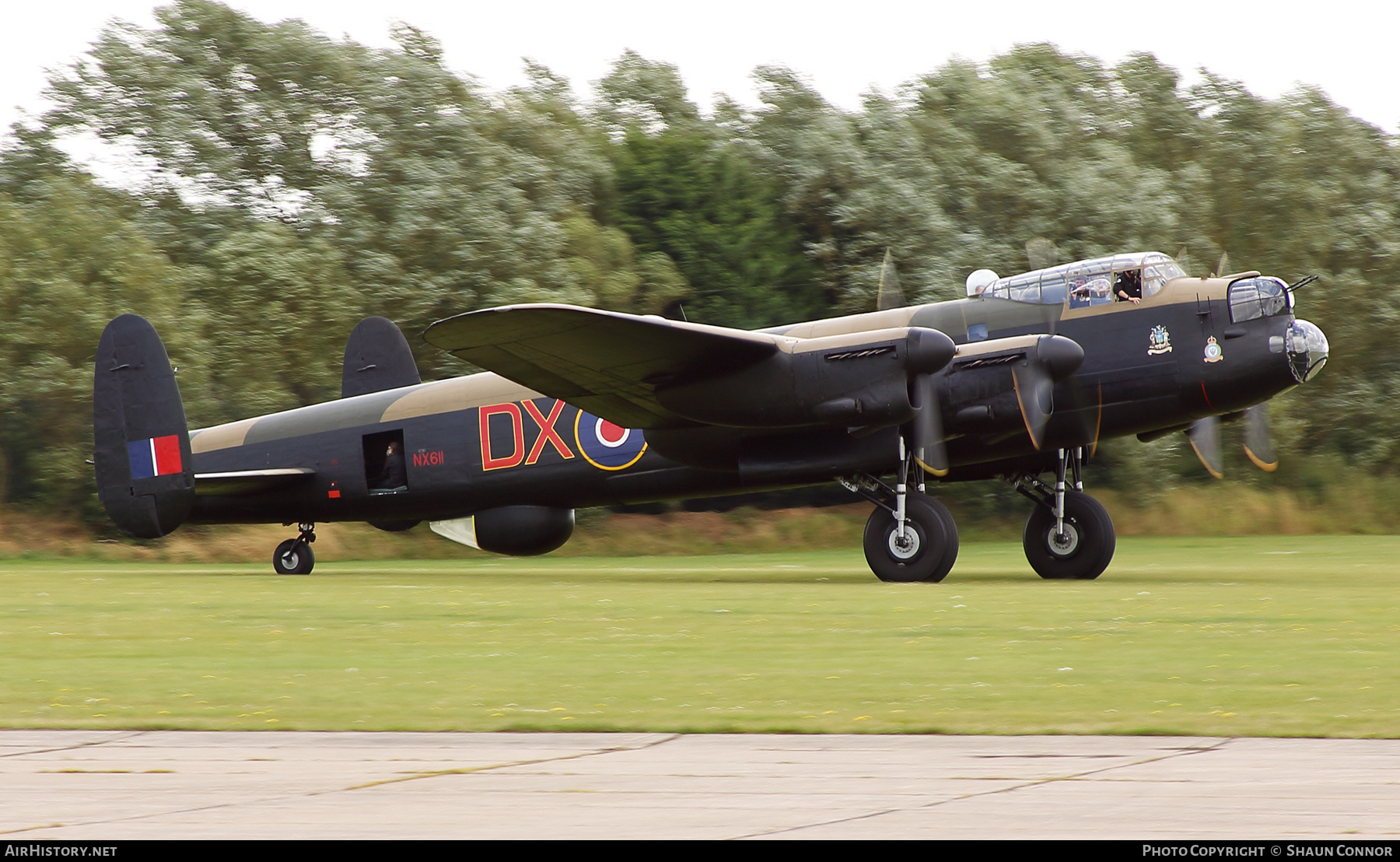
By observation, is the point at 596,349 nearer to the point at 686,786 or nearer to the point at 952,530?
the point at 952,530

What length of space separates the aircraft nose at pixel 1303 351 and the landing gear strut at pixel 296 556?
15.8 metres

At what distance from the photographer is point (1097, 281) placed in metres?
20.8

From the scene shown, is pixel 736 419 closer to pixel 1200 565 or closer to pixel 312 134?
pixel 1200 565

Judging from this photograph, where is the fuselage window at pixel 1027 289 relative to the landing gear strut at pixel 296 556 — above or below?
above

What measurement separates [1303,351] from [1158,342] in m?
1.82

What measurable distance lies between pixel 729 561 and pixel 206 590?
36.9 ft

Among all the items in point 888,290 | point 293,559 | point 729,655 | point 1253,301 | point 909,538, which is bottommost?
point 729,655

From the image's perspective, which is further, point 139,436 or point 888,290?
point 139,436

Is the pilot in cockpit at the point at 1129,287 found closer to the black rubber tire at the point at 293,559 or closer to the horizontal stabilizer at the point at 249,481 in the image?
the horizontal stabilizer at the point at 249,481

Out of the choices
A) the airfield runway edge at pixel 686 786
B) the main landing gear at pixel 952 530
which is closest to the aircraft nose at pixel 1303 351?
the main landing gear at pixel 952 530

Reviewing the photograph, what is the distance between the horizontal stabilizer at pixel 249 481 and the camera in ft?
81.9

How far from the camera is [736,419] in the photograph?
20.8m

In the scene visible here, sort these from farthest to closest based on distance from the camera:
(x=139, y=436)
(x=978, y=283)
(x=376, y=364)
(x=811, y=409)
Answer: (x=376, y=364), (x=139, y=436), (x=978, y=283), (x=811, y=409)


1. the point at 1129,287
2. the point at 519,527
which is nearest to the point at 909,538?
the point at 1129,287
